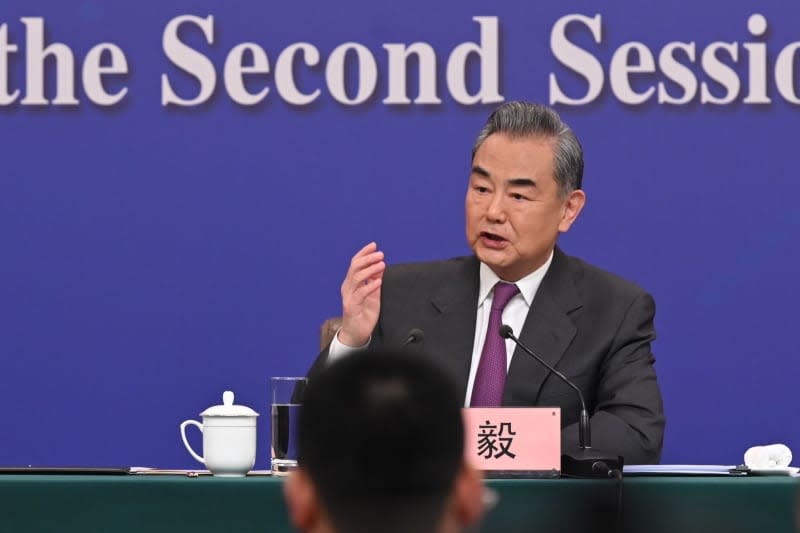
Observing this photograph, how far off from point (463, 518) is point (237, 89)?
321cm

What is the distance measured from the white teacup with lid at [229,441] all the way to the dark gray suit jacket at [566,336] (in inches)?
13.6

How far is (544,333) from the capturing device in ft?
10.5

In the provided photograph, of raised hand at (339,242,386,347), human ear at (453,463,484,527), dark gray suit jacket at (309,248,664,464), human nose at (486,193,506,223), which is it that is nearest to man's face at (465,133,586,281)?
human nose at (486,193,506,223)

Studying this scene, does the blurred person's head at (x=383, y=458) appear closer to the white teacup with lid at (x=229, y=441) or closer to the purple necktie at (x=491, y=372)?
the white teacup with lid at (x=229, y=441)

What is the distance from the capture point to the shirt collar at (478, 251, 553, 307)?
10.8ft

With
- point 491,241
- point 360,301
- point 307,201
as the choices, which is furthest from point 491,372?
point 307,201

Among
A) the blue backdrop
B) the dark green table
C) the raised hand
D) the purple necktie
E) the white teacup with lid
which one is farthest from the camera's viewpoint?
the blue backdrop

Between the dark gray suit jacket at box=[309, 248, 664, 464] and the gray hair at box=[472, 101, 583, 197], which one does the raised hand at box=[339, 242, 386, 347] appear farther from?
the gray hair at box=[472, 101, 583, 197]

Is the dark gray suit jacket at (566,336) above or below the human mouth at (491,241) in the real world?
below

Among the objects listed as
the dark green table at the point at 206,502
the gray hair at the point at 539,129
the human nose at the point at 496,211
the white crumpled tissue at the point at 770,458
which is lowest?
the dark green table at the point at 206,502

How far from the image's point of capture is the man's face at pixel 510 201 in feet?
10.6

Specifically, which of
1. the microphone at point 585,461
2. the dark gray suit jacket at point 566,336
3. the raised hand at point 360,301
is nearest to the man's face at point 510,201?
the dark gray suit jacket at point 566,336

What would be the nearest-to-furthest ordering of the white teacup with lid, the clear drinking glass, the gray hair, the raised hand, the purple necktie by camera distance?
the white teacup with lid → the clear drinking glass → the raised hand → the purple necktie → the gray hair

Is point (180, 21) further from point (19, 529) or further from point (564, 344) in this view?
point (19, 529)
